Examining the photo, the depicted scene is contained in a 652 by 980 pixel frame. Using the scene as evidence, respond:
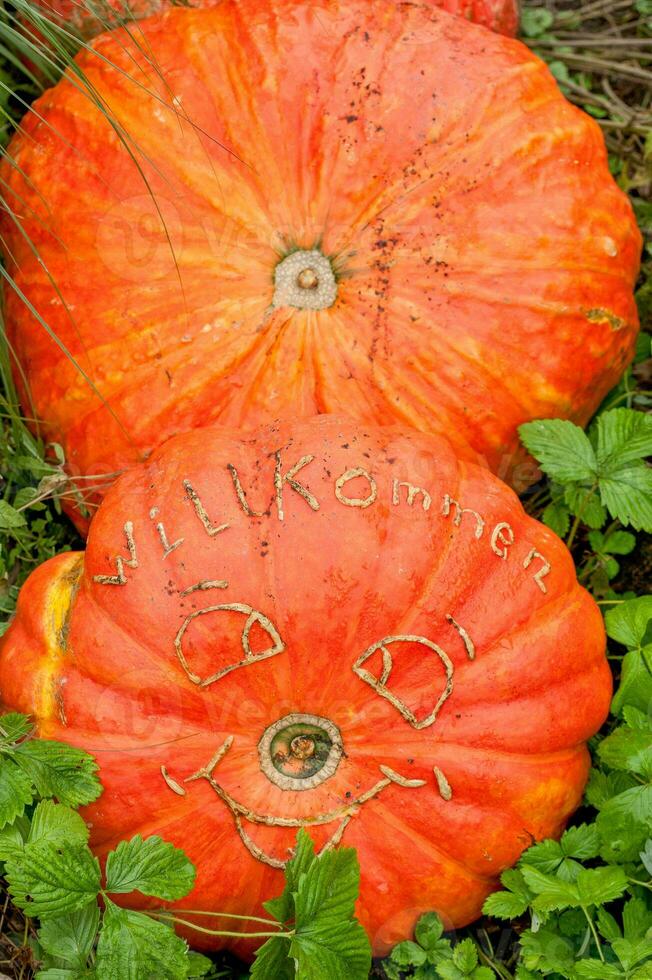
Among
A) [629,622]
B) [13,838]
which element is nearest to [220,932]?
[13,838]

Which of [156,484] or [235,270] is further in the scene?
[235,270]

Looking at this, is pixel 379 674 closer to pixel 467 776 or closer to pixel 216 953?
pixel 467 776

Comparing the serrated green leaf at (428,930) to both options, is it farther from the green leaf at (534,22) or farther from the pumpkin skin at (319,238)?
the green leaf at (534,22)

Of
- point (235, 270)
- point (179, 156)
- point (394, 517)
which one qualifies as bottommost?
point (394, 517)

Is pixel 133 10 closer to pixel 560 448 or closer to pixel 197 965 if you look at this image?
pixel 560 448

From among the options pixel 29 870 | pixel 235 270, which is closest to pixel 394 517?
pixel 235 270

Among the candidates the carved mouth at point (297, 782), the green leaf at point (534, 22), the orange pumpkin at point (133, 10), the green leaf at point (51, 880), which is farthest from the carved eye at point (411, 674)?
the green leaf at point (534, 22)

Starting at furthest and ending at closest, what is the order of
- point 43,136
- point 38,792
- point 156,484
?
1. point 43,136
2. point 156,484
3. point 38,792
